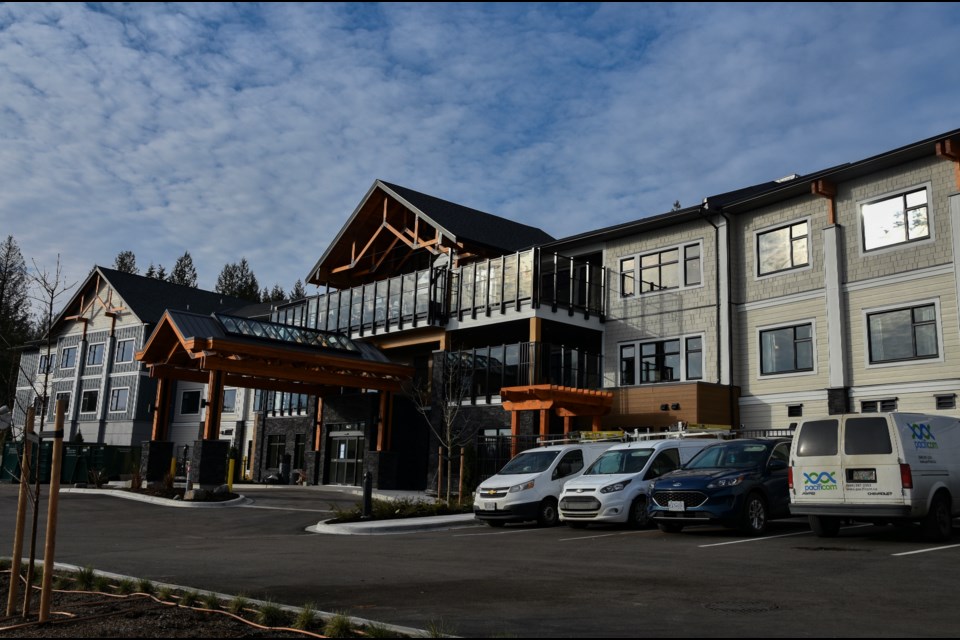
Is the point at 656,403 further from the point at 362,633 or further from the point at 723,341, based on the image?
the point at 362,633

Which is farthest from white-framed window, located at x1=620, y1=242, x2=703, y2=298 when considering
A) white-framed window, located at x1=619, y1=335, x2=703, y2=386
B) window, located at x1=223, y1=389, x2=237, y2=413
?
window, located at x1=223, y1=389, x2=237, y2=413

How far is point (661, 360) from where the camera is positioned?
30.2 metres

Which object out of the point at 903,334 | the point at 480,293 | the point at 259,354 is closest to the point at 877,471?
the point at 903,334

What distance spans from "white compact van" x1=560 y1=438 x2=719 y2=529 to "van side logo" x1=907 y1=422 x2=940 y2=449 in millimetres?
4694

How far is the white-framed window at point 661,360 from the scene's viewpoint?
96.1 feet

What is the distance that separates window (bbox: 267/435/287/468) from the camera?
43.7m

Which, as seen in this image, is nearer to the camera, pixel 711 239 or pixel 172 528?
pixel 172 528

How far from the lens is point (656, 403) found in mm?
27844

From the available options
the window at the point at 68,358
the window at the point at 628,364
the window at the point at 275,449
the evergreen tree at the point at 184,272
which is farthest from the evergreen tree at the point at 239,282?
the window at the point at 628,364

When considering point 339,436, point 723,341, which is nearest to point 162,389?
point 339,436

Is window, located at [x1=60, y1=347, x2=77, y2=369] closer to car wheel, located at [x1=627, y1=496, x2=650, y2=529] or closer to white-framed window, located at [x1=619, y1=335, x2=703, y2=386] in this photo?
white-framed window, located at [x1=619, y1=335, x2=703, y2=386]

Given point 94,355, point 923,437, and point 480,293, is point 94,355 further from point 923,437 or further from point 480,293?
point 923,437

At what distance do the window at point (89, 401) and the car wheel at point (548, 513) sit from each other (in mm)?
50331

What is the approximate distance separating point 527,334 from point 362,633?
90.5ft
